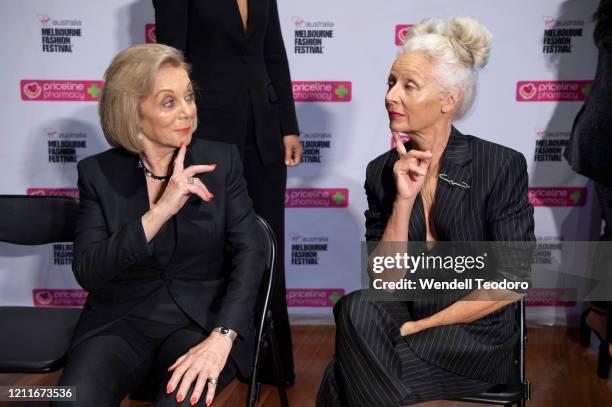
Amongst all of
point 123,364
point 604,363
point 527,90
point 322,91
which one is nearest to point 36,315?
point 123,364

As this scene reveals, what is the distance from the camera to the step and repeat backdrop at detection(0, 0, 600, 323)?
4137 mm

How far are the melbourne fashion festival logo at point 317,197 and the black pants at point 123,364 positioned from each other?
7.09 feet

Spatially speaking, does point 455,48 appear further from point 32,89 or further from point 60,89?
point 32,89

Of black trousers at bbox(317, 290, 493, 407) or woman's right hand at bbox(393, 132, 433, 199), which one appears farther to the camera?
woman's right hand at bbox(393, 132, 433, 199)

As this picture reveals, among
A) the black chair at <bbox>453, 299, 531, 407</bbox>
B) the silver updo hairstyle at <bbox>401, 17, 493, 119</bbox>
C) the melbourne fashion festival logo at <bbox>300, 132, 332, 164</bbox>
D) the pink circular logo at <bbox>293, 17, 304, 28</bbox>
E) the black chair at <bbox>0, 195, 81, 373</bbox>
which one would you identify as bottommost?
the black chair at <bbox>453, 299, 531, 407</bbox>

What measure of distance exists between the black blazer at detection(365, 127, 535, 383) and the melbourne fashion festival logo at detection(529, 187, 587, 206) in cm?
213

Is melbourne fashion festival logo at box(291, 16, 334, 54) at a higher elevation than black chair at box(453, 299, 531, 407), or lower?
higher

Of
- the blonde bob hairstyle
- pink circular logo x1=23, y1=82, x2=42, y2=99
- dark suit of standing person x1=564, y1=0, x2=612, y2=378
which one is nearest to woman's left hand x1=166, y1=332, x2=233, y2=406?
the blonde bob hairstyle

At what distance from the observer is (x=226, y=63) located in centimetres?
311

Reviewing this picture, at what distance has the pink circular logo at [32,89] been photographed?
13.9 ft

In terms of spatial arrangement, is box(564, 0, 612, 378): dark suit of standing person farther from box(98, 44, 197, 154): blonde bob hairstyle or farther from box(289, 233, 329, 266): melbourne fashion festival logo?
box(98, 44, 197, 154): blonde bob hairstyle

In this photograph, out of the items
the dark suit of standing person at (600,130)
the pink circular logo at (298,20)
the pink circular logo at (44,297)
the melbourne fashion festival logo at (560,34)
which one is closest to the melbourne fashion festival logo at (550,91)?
the melbourne fashion festival logo at (560,34)

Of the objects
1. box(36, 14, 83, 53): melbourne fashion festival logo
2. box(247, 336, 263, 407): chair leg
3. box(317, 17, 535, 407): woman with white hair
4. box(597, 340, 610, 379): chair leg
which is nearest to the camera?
box(317, 17, 535, 407): woman with white hair

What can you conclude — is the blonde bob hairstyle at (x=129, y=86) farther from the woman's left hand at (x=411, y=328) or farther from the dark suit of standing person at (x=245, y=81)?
the woman's left hand at (x=411, y=328)
